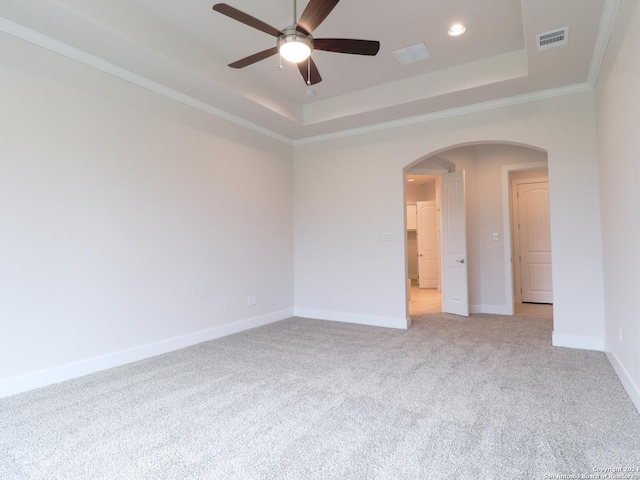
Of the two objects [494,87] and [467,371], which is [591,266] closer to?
[467,371]

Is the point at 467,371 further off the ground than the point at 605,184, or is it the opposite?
the point at 605,184

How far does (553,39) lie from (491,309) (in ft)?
13.2

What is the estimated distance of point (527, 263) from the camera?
6711 mm

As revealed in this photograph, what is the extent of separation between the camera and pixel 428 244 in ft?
30.3

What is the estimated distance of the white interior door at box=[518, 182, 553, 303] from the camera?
21.5ft

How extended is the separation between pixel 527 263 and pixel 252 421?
6255 mm

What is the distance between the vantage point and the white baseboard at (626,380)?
2.36 m

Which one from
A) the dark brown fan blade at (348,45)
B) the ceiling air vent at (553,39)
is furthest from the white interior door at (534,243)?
the dark brown fan blade at (348,45)

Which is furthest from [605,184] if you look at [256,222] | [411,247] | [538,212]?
[411,247]

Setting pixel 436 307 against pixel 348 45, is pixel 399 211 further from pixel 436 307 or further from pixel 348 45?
pixel 348 45

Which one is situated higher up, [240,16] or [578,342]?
[240,16]

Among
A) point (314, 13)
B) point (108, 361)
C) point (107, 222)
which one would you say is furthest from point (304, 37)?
point (108, 361)

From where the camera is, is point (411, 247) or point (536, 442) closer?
point (536, 442)

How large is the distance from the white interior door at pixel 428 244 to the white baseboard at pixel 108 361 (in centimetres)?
555
